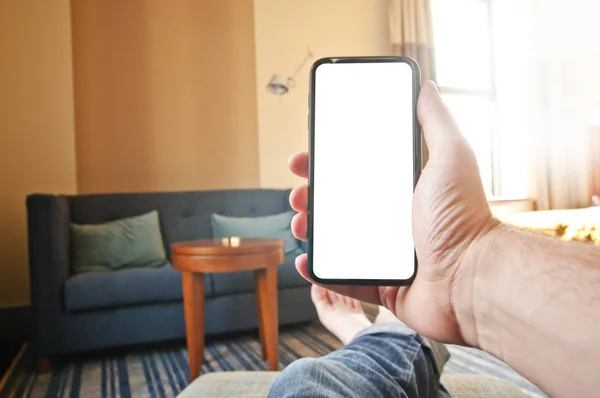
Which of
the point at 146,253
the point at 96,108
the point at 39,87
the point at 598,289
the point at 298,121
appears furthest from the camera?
the point at 298,121

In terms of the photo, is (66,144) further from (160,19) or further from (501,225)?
(501,225)

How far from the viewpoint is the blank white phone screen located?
594mm

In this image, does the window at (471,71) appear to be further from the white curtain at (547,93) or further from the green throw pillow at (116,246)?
the green throw pillow at (116,246)

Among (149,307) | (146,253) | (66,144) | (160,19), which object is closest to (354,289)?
(149,307)

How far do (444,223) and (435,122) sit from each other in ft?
0.41

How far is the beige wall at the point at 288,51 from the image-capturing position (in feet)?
10.5

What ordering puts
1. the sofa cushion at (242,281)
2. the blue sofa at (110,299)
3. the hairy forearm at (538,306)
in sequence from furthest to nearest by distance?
1. the sofa cushion at (242,281)
2. the blue sofa at (110,299)
3. the hairy forearm at (538,306)

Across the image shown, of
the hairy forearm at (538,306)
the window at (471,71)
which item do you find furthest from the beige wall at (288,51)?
the hairy forearm at (538,306)

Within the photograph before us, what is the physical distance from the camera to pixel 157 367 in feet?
5.96

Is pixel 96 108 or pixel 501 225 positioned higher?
pixel 96 108

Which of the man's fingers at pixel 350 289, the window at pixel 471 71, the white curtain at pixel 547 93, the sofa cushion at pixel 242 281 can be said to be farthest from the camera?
the white curtain at pixel 547 93

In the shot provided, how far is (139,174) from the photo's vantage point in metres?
2.87

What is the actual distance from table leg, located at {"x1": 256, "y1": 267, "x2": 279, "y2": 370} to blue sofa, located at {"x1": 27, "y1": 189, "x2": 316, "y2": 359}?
32 centimetres

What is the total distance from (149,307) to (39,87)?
1.43 meters
